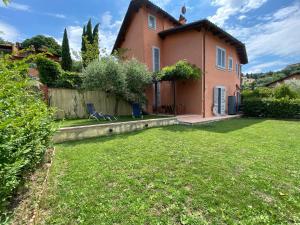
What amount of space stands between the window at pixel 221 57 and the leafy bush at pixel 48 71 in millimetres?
11434

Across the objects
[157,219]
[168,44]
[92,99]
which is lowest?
[157,219]

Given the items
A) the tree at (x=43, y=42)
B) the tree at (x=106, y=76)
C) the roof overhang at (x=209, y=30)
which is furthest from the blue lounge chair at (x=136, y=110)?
the tree at (x=43, y=42)

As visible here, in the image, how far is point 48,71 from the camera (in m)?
13.1

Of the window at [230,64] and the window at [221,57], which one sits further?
the window at [230,64]

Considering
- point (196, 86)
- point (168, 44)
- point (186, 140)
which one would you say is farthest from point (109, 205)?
point (168, 44)

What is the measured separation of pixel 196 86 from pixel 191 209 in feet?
35.3

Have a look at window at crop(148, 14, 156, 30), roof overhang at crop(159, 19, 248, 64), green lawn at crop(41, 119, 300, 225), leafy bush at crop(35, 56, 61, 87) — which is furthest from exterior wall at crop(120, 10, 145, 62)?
green lawn at crop(41, 119, 300, 225)

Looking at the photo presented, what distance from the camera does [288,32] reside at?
619 inches

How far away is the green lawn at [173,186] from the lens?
8.63 ft

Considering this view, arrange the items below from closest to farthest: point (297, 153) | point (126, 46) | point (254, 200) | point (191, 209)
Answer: point (191, 209) < point (254, 200) < point (297, 153) < point (126, 46)

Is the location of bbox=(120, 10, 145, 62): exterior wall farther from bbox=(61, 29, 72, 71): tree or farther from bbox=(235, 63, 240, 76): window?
bbox=(235, 63, 240, 76): window

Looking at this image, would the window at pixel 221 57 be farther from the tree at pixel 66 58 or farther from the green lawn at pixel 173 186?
the tree at pixel 66 58

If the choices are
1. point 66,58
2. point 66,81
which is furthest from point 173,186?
point 66,58

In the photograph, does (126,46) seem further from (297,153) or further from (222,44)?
(297,153)
